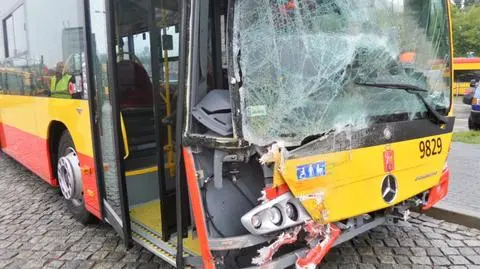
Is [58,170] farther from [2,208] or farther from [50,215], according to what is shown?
[2,208]

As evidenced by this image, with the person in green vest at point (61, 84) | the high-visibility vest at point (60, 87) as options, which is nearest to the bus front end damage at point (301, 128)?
the person in green vest at point (61, 84)

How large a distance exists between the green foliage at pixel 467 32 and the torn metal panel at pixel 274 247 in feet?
146

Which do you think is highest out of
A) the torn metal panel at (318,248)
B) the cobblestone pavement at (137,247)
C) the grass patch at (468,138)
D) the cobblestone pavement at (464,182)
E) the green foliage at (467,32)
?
the green foliage at (467,32)

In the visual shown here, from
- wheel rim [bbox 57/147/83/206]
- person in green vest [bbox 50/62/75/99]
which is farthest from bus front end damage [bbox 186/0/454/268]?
wheel rim [bbox 57/147/83/206]

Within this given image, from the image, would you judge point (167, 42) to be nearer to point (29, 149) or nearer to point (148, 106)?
point (148, 106)

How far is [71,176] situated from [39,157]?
55.6 inches

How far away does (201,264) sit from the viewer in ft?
9.77

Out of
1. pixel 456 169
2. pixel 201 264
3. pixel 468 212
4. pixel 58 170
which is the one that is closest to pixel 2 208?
pixel 58 170

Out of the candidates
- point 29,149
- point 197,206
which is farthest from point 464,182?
point 29,149

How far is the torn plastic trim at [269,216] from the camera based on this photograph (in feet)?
8.88

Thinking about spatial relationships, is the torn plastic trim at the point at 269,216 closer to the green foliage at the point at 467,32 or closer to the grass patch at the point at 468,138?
the grass patch at the point at 468,138

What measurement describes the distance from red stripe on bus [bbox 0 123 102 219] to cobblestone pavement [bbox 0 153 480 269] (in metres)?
0.40

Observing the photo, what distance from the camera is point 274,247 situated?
110 inches

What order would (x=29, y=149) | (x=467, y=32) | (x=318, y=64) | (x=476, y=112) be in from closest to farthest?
(x=318, y=64), (x=29, y=149), (x=476, y=112), (x=467, y=32)
